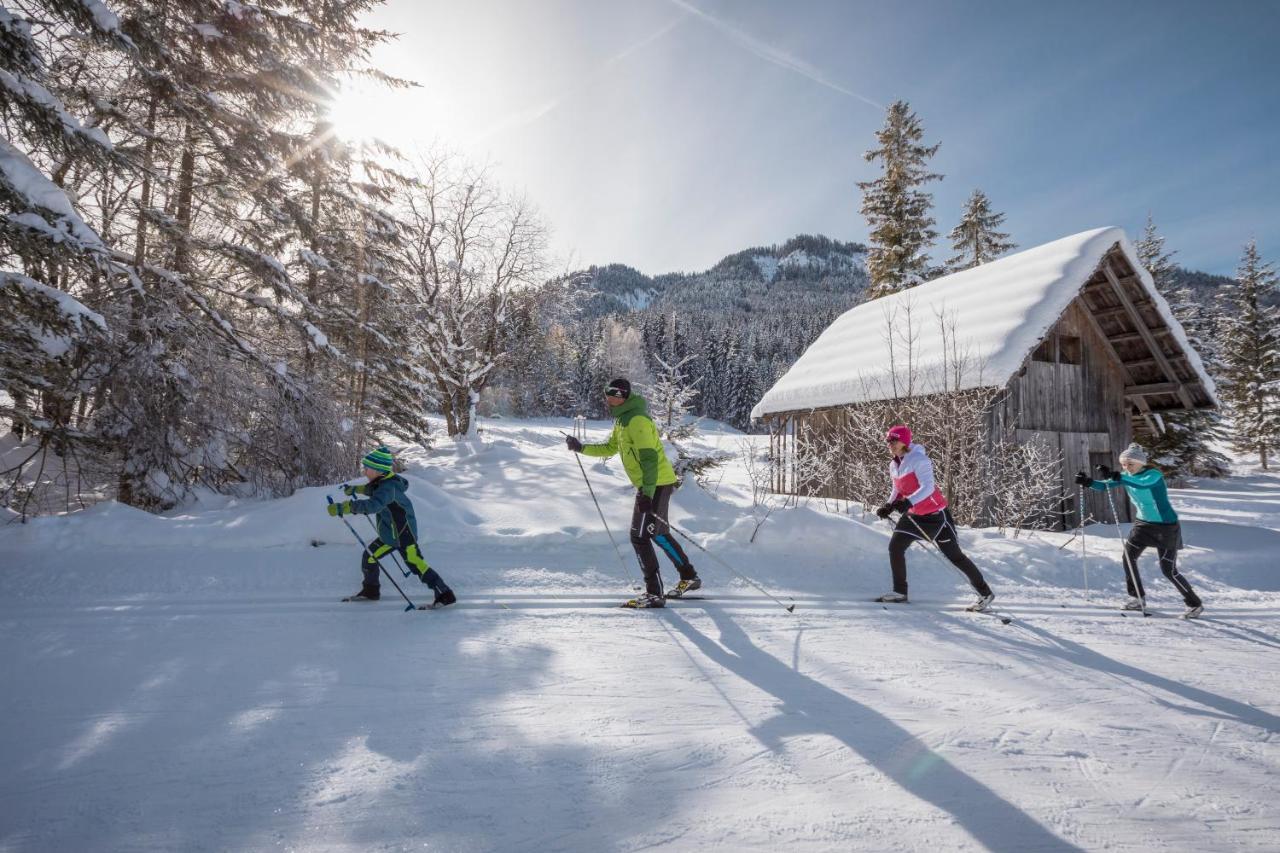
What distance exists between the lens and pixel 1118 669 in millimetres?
4027

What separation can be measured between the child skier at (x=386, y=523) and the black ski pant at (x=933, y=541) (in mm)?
4461

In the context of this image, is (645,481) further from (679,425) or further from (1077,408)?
(1077,408)

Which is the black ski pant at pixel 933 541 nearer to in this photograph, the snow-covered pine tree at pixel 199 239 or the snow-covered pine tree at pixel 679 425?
the snow-covered pine tree at pixel 679 425

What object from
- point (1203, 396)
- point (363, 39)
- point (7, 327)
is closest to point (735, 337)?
point (1203, 396)

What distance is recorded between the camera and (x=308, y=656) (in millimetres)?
3896

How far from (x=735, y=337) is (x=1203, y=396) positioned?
64.0 metres

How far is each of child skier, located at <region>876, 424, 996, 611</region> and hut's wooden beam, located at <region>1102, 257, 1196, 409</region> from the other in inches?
449

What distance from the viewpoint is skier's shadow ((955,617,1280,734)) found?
10.8 ft

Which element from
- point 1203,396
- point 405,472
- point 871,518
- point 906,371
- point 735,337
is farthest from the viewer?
point 735,337

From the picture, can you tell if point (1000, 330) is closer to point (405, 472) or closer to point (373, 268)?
point (405, 472)

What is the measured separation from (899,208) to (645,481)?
2376 cm

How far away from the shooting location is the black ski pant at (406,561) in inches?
203

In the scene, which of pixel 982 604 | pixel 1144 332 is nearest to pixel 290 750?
pixel 982 604

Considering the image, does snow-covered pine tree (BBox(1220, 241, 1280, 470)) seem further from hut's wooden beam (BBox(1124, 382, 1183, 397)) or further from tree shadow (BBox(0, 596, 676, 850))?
tree shadow (BBox(0, 596, 676, 850))
